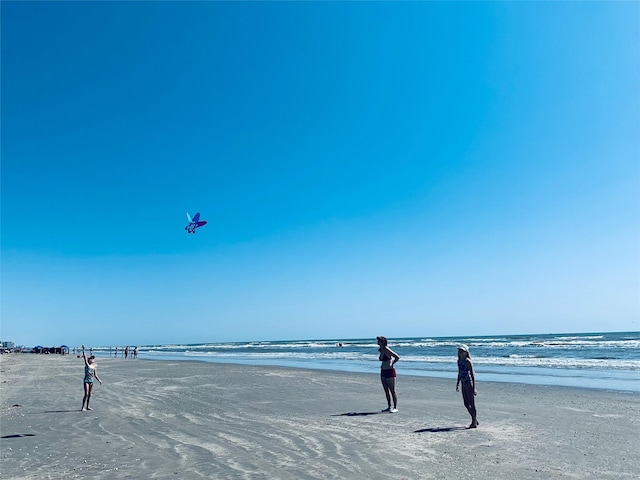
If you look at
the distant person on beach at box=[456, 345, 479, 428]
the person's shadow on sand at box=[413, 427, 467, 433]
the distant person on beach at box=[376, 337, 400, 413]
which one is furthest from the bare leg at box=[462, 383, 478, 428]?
the distant person on beach at box=[376, 337, 400, 413]

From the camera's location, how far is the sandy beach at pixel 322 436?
23.9 ft

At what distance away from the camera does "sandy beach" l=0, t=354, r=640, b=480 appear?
7293 mm

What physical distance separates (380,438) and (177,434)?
4087 mm

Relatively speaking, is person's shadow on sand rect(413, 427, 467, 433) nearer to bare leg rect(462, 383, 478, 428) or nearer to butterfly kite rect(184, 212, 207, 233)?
bare leg rect(462, 383, 478, 428)

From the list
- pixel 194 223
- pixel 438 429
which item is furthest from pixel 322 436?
pixel 194 223

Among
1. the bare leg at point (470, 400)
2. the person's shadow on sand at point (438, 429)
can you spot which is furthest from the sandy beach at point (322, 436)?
the bare leg at point (470, 400)

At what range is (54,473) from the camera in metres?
7.34

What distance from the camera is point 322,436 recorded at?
9.54 metres

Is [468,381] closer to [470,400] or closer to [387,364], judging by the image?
[470,400]

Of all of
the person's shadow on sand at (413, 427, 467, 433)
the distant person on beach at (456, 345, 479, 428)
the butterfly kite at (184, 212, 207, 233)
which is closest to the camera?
the person's shadow on sand at (413, 427, 467, 433)

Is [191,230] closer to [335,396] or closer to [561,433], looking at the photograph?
[335,396]

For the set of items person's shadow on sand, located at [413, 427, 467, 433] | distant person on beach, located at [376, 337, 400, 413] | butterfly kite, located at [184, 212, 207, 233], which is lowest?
person's shadow on sand, located at [413, 427, 467, 433]

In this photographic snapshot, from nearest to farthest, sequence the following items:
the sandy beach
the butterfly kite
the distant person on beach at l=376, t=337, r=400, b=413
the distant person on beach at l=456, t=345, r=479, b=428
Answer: the sandy beach
the distant person on beach at l=456, t=345, r=479, b=428
the distant person on beach at l=376, t=337, r=400, b=413
the butterfly kite

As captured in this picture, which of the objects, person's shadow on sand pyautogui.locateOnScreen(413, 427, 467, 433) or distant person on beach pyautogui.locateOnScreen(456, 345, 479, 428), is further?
distant person on beach pyautogui.locateOnScreen(456, 345, 479, 428)
